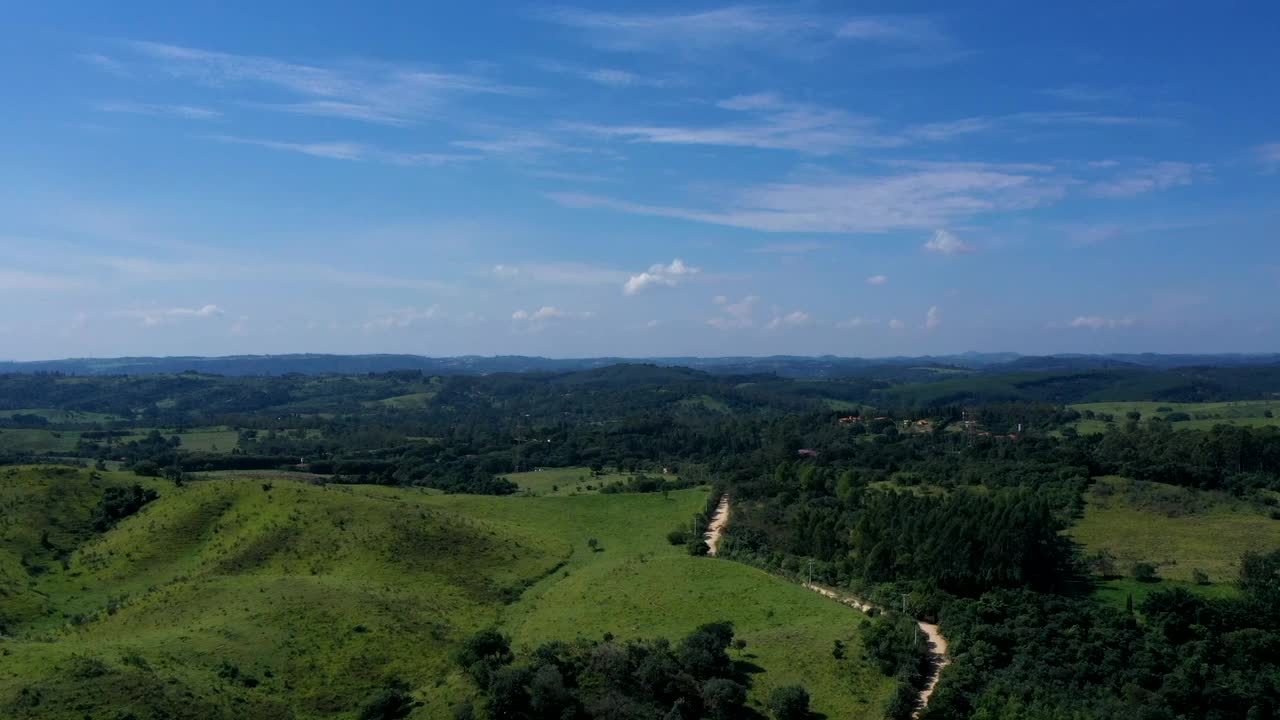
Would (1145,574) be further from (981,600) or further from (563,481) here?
(563,481)

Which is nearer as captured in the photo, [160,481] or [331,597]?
[331,597]

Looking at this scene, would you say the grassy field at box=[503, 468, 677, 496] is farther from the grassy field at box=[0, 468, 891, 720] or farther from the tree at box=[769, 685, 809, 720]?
the tree at box=[769, 685, 809, 720]

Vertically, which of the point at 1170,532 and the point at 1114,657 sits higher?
the point at 1170,532

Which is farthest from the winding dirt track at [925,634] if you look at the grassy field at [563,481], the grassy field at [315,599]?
the grassy field at [563,481]

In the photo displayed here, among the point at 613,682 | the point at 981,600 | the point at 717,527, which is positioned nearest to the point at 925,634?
the point at 981,600

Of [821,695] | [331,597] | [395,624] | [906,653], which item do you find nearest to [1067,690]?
[906,653]

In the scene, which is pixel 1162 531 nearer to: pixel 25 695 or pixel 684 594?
pixel 684 594

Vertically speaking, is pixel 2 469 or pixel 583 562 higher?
pixel 2 469
